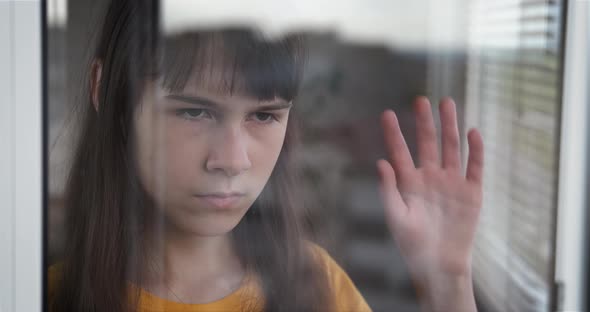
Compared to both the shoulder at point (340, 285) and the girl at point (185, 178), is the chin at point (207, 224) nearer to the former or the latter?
the girl at point (185, 178)

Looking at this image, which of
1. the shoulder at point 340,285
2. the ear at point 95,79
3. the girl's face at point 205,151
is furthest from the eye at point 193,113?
the shoulder at point 340,285

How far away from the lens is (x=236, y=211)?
81 centimetres

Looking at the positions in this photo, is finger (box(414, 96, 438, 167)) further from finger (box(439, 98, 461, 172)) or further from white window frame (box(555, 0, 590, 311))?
white window frame (box(555, 0, 590, 311))

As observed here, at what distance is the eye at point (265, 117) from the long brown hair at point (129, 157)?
2 cm

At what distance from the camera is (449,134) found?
89 centimetres

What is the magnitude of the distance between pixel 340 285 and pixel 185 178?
296 mm

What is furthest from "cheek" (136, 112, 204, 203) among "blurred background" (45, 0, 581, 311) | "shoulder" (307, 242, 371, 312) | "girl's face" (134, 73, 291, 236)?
"shoulder" (307, 242, 371, 312)

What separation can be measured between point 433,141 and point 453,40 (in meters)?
0.16

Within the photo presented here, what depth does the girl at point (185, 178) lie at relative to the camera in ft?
2.50

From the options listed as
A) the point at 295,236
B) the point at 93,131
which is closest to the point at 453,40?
the point at 295,236

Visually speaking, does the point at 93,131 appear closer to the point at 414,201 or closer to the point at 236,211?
the point at 236,211

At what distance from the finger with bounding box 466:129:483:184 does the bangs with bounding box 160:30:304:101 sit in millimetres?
308
